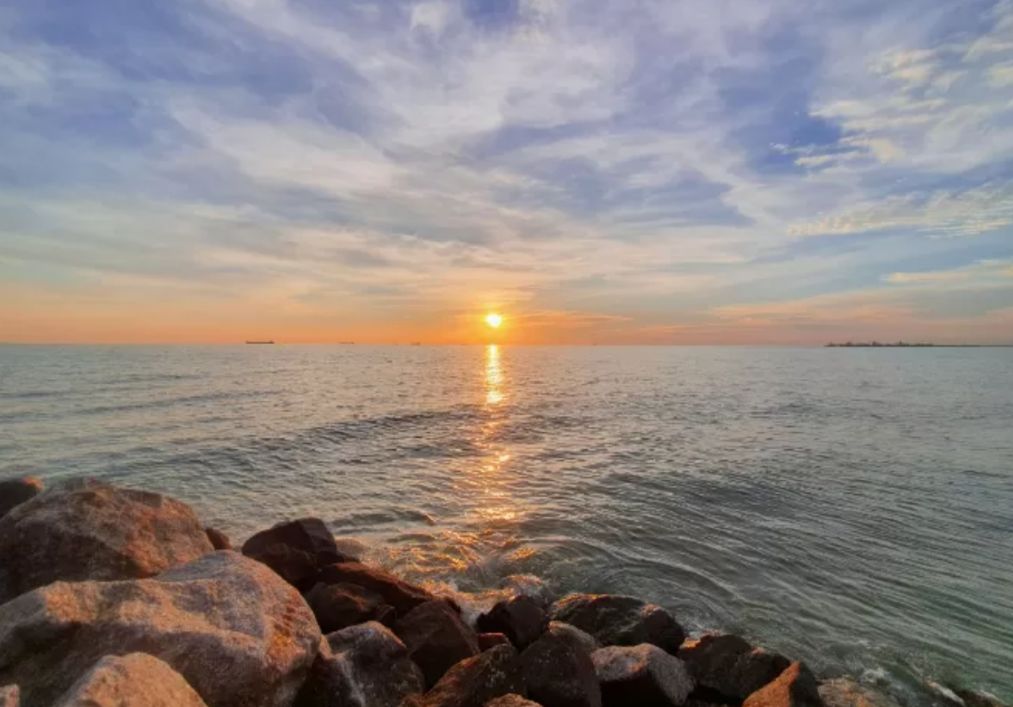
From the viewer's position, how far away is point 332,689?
19.9ft

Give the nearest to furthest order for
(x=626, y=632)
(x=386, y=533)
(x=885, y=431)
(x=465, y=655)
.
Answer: (x=465, y=655) < (x=626, y=632) < (x=386, y=533) < (x=885, y=431)

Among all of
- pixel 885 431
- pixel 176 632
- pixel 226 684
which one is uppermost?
pixel 176 632

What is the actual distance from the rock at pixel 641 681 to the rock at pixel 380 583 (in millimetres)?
2977

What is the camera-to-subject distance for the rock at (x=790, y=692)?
22.8ft

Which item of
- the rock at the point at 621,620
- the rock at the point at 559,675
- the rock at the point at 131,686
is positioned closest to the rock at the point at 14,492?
the rock at the point at 131,686

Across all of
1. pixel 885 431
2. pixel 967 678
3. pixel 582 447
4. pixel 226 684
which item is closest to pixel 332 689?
pixel 226 684

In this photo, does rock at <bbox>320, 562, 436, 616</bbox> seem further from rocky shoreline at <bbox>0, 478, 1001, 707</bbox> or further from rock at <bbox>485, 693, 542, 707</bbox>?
rock at <bbox>485, 693, 542, 707</bbox>

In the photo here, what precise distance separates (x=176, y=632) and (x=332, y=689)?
1719 mm

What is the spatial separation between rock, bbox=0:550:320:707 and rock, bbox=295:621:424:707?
227mm

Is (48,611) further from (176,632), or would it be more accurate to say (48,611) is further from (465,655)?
(465,655)

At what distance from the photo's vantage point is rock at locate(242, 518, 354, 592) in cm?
1020

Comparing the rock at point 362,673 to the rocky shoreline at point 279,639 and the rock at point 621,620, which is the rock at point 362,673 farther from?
the rock at point 621,620

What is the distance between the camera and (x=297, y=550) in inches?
418

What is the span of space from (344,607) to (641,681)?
4.23m
